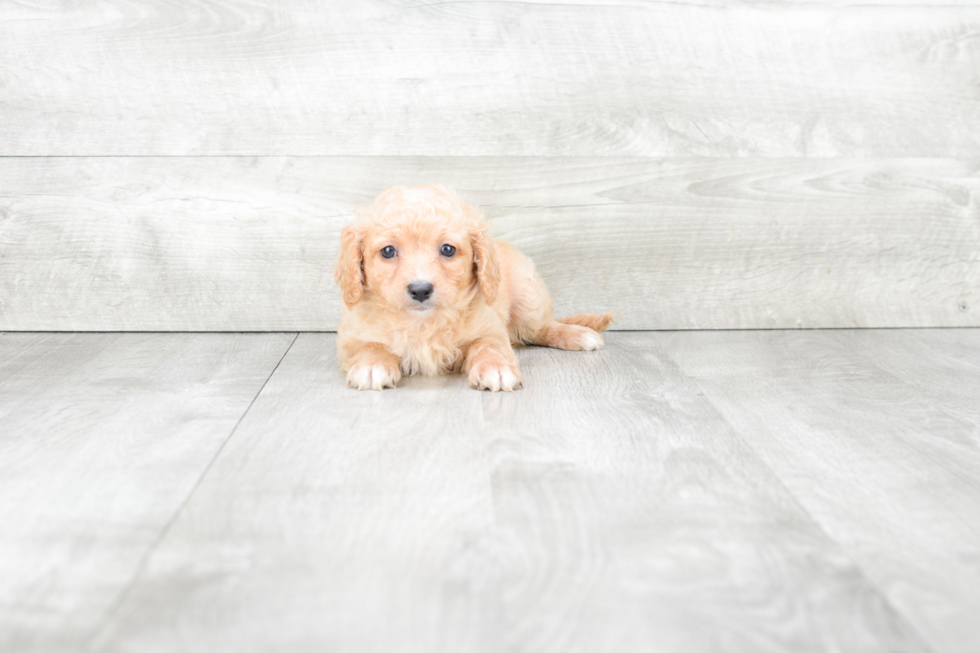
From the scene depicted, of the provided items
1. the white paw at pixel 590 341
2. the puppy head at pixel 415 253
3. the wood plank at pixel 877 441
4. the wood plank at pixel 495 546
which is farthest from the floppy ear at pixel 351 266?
the wood plank at pixel 877 441

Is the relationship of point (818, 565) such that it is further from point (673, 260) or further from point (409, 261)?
point (673, 260)

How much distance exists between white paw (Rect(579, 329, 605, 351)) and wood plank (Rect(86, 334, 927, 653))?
2.08ft

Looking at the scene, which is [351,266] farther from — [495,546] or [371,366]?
Answer: [495,546]

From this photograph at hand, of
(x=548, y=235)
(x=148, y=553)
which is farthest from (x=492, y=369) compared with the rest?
(x=148, y=553)

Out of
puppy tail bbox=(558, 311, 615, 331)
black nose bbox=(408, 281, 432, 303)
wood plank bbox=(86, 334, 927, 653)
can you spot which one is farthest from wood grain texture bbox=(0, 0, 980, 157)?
wood plank bbox=(86, 334, 927, 653)

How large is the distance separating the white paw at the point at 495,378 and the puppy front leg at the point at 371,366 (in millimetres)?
218

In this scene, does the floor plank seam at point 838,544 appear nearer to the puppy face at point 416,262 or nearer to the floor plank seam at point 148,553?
the puppy face at point 416,262

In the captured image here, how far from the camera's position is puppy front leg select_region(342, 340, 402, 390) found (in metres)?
2.02

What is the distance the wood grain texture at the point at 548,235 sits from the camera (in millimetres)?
2590

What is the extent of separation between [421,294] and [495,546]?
2.92 ft

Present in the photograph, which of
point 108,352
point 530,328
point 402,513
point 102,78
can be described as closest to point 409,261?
point 530,328

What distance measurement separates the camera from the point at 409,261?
6.50ft

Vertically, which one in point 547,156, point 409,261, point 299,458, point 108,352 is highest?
point 547,156

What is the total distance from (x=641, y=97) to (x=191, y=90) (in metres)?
1.51
